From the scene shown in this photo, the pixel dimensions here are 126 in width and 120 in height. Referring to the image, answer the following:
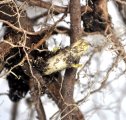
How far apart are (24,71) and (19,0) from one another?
8.7 inches

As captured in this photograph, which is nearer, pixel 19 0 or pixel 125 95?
pixel 19 0

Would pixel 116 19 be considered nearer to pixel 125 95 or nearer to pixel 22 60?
pixel 125 95

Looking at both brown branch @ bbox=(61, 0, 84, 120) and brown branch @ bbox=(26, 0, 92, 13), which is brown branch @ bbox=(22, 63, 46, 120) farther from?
brown branch @ bbox=(26, 0, 92, 13)

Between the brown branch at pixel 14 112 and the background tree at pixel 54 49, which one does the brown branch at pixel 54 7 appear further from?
the brown branch at pixel 14 112

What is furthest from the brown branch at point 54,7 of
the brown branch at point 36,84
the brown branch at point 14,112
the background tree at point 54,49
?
the brown branch at point 14,112

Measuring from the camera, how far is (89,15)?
935 mm

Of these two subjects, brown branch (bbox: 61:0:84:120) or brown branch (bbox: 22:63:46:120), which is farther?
brown branch (bbox: 22:63:46:120)

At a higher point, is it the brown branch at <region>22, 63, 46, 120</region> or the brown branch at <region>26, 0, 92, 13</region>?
the brown branch at <region>26, 0, 92, 13</region>

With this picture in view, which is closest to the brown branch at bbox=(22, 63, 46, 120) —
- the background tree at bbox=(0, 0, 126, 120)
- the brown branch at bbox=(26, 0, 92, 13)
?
the background tree at bbox=(0, 0, 126, 120)

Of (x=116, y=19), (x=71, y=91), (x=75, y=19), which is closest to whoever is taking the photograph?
(x=75, y=19)

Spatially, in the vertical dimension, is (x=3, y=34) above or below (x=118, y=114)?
above

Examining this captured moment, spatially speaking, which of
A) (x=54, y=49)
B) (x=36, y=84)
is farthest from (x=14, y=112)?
(x=54, y=49)

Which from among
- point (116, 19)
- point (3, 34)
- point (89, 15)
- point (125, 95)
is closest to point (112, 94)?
point (125, 95)

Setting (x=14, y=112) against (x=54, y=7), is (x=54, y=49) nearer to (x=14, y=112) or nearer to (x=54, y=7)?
(x=54, y=7)
